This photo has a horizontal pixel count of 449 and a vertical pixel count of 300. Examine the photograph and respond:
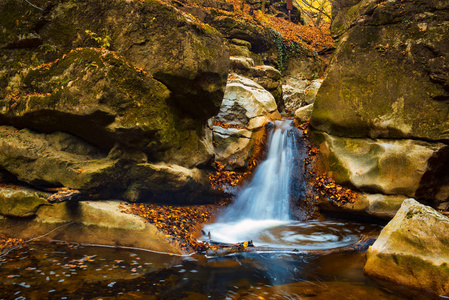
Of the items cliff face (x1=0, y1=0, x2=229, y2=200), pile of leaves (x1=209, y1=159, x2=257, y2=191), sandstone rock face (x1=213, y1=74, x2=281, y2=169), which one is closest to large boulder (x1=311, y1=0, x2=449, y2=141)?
sandstone rock face (x1=213, y1=74, x2=281, y2=169)

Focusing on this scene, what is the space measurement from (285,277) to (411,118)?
5.84 meters

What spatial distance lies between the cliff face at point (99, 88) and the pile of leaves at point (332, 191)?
3973 mm

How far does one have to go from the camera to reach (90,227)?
19.6 ft

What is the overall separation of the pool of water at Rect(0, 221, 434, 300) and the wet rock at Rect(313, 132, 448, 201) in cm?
292

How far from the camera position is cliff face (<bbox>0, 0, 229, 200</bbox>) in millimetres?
6180

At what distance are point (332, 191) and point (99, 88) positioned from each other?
651 centimetres

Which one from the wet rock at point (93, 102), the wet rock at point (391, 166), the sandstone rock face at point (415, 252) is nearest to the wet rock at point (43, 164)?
the wet rock at point (93, 102)

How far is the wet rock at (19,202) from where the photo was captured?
5.96m

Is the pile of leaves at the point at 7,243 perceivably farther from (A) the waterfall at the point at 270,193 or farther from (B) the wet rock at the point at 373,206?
(B) the wet rock at the point at 373,206

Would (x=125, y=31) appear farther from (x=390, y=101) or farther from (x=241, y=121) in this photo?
(x=390, y=101)

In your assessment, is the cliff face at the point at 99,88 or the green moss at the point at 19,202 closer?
the green moss at the point at 19,202

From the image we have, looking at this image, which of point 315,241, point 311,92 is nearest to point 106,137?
point 315,241

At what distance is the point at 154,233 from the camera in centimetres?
590

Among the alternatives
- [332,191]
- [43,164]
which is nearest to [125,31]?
[43,164]
